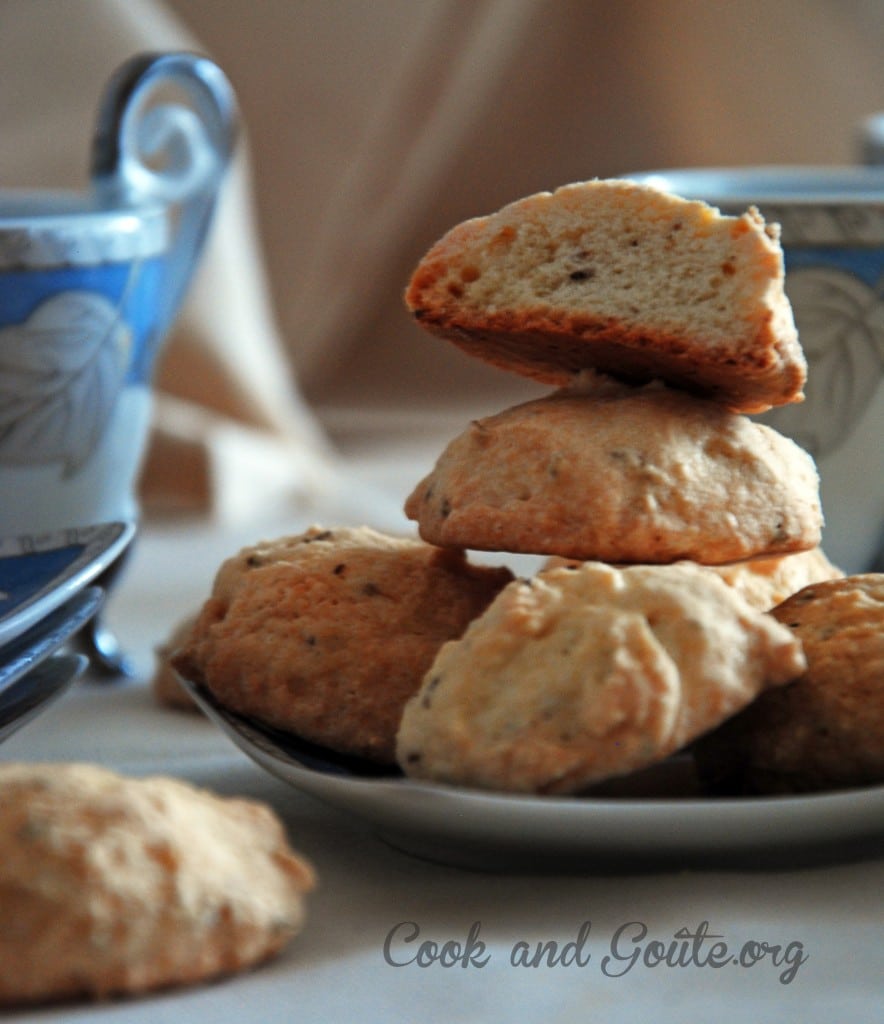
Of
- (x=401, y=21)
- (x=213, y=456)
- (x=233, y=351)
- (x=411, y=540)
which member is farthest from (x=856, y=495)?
(x=401, y=21)

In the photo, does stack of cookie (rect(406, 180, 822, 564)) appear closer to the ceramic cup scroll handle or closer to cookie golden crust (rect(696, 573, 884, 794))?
cookie golden crust (rect(696, 573, 884, 794))

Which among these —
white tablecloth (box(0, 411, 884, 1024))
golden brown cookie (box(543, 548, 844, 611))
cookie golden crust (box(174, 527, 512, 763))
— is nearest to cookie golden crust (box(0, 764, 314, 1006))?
white tablecloth (box(0, 411, 884, 1024))

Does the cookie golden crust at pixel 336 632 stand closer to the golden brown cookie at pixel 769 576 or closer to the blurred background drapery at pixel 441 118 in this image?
the golden brown cookie at pixel 769 576

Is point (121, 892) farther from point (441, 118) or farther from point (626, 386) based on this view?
point (441, 118)

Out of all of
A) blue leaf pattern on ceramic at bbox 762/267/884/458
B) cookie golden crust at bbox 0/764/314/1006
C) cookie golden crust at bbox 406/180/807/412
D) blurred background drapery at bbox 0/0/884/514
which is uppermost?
cookie golden crust at bbox 406/180/807/412

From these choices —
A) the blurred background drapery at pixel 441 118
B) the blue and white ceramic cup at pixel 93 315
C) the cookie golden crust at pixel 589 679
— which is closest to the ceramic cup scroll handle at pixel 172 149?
the blue and white ceramic cup at pixel 93 315
